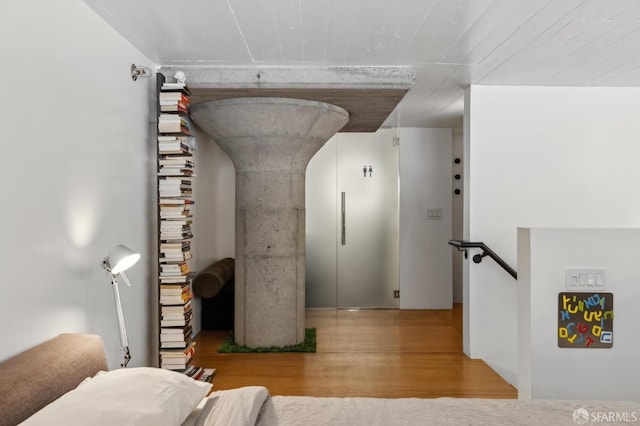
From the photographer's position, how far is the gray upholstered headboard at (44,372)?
1619 mm

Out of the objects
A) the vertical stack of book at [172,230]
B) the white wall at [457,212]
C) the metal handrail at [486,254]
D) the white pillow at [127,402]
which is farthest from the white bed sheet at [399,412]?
the white wall at [457,212]

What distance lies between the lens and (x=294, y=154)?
4.69m

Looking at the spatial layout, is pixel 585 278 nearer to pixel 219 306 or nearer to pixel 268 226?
pixel 268 226

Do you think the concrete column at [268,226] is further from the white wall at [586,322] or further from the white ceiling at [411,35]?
the white wall at [586,322]

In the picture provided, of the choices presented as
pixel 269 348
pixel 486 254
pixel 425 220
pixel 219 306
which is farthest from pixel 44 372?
pixel 425 220

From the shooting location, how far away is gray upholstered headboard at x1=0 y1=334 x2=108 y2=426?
5.31 ft

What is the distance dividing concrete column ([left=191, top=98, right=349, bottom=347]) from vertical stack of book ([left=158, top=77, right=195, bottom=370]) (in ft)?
3.58

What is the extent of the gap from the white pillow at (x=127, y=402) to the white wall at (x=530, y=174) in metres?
3.26

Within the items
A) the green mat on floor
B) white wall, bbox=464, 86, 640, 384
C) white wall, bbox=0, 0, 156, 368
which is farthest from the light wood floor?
white wall, bbox=0, 0, 156, 368

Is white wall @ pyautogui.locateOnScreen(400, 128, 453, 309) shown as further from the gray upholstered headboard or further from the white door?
the gray upholstered headboard

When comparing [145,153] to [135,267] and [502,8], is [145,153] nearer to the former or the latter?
[135,267]

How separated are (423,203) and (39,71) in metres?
5.23

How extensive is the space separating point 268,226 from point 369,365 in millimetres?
1574

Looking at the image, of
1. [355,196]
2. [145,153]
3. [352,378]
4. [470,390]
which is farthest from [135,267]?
[355,196]
